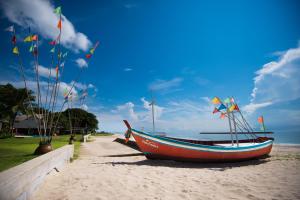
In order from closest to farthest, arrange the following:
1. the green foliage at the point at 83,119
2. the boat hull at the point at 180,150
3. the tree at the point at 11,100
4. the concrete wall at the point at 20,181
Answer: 1. the concrete wall at the point at 20,181
2. the boat hull at the point at 180,150
3. the tree at the point at 11,100
4. the green foliage at the point at 83,119

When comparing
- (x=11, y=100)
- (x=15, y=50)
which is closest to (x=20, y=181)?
(x=15, y=50)

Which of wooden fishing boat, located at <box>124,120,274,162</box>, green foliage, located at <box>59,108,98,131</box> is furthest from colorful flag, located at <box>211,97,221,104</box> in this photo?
green foliage, located at <box>59,108,98,131</box>

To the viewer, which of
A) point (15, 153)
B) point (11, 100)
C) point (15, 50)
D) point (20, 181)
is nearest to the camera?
point (20, 181)

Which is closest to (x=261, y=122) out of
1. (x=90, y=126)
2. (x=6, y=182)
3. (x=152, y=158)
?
(x=152, y=158)

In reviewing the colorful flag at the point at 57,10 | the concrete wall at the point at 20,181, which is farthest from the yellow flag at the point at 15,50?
the concrete wall at the point at 20,181

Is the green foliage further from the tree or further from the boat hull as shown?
the boat hull

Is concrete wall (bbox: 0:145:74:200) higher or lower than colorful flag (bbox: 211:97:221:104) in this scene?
lower

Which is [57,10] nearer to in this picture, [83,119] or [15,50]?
[15,50]

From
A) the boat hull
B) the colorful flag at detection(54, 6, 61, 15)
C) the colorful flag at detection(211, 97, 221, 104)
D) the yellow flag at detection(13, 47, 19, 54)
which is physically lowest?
the boat hull

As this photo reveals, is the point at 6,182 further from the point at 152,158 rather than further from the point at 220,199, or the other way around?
the point at 152,158

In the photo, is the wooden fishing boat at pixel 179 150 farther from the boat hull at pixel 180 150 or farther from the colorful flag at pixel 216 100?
the colorful flag at pixel 216 100

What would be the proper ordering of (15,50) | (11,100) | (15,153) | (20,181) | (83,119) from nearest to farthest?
(20,181), (15,153), (15,50), (11,100), (83,119)

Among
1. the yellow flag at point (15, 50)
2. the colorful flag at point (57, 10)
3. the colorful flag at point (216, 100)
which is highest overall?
the colorful flag at point (57, 10)

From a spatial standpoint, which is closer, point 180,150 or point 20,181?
point 20,181
